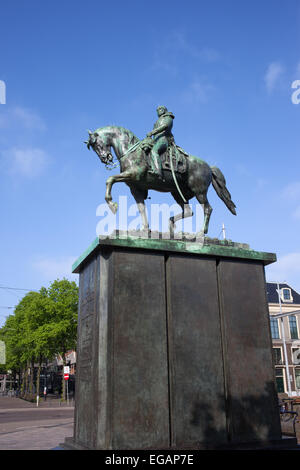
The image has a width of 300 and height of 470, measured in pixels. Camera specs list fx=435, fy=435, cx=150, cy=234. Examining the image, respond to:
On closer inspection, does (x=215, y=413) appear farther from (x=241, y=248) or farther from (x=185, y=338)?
(x=241, y=248)

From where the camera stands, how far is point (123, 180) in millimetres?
7965

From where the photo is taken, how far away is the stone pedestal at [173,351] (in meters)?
5.79

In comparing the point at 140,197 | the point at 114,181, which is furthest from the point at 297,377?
the point at 114,181

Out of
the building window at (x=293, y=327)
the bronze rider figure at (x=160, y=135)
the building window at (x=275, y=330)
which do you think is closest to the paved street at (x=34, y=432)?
the bronze rider figure at (x=160, y=135)

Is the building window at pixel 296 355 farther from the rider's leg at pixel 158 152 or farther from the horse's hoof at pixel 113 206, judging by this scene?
the horse's hoof at pixel 113 206

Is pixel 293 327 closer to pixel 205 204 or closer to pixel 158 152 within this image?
pixel 205 204

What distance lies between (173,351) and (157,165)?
11.4ft

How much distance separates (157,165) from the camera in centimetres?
805

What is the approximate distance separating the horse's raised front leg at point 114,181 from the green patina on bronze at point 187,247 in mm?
1014

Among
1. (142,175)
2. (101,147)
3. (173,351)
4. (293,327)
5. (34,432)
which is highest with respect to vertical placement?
(293,327)

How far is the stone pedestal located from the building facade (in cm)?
4929

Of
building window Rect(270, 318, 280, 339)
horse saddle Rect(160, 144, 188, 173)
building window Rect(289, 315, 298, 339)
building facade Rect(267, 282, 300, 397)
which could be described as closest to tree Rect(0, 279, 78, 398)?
building facade Rect(267, 282, 300, 397)
